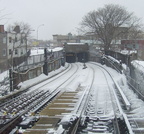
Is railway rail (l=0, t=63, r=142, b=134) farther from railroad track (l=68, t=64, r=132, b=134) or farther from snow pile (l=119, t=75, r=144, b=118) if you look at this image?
snow pile (l=119, t=75, r=144, b=118)

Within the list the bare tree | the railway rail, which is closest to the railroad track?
the railway rail

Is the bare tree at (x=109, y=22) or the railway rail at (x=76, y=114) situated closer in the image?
the railway rail at (x=76, y=114)

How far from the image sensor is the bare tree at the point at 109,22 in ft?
207

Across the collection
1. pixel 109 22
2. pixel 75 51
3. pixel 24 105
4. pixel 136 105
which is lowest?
pixel 24 105

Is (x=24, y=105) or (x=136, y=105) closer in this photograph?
(x=136, y=105)

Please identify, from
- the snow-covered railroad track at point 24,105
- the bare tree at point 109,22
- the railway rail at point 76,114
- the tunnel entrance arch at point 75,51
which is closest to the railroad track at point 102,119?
the railway rail at point 76,114

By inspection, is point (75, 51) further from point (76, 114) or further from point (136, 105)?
point (76, 114)

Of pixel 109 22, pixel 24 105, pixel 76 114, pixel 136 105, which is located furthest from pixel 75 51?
pixel 76 114

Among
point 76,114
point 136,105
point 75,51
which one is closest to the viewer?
point 76,114

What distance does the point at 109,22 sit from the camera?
63.9m

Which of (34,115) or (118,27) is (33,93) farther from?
(118,27)

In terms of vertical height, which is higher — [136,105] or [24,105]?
[136,105]

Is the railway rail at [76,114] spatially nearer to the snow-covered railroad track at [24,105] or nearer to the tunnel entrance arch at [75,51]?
the snow-covered railroad track at [24,105]

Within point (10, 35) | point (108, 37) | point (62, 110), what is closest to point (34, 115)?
point (62, 110)
